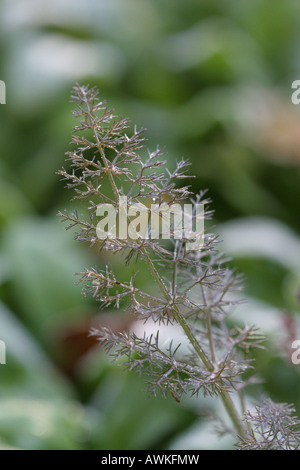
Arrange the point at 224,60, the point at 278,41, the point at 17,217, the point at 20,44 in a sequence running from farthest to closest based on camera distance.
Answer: the point at 278,41 < the point at 20,44 < the point at 224,60 < the point at 17,217

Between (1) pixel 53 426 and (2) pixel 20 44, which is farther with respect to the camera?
(2) pixel 20 44

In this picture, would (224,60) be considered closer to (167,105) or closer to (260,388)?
(167,105)

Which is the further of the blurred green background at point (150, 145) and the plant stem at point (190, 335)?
the blurred green background at point (150, 145)

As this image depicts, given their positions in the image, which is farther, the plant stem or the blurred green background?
the blurred green background

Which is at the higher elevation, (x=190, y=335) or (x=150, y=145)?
(x=150, y=145)

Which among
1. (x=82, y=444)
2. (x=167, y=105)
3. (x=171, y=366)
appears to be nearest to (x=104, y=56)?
(x=167, y=105)

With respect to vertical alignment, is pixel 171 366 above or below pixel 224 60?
below

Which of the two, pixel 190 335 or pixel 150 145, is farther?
pixel 150 145

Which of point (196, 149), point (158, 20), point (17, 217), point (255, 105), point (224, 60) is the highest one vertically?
point (158, 20)
